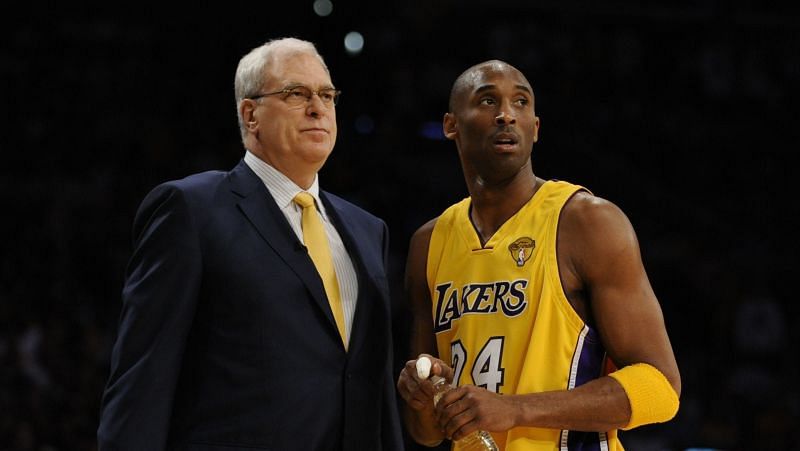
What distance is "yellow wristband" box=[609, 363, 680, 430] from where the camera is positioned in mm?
3355

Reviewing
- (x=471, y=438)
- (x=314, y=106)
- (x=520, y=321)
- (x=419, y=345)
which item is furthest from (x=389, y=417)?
(x=314, y=106)

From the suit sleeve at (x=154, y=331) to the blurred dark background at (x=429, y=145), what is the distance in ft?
15.2

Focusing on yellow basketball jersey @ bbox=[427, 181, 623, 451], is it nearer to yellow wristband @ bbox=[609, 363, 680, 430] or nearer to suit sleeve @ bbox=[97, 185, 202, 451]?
yellow wristband @ bbox=[609, 363, 680, 430]

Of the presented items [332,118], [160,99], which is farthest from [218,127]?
[332,118]

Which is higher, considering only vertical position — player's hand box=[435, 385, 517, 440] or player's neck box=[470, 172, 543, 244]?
player's neck box=[470, 172, 543, 244]

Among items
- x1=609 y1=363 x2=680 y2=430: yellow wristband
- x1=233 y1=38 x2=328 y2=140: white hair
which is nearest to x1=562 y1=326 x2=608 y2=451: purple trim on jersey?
x1=609 y1=363 x2=680 y2=430: yellow wristband

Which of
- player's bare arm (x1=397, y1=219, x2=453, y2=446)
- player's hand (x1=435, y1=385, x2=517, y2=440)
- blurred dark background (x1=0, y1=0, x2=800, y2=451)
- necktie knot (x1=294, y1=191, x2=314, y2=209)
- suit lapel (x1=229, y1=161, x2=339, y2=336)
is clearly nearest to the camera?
player's hand (x1=435, y1=385, x2=517, y2=440)

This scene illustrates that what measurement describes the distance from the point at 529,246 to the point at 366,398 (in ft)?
2.40

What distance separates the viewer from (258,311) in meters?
3.38

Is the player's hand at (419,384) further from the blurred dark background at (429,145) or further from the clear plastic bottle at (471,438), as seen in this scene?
the blurred dark background at (429,145)

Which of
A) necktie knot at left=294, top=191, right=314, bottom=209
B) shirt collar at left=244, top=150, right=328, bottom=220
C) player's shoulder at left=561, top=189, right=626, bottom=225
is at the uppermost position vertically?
shirt collar at left=244, top=150, right=328, bottom=220

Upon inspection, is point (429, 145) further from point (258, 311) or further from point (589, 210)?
point (258, 311)

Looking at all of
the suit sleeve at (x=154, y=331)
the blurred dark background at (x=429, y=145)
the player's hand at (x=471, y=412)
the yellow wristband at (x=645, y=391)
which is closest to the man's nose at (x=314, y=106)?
the suit sleeve at (x=154, y=331)

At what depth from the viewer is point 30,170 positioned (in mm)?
9898
